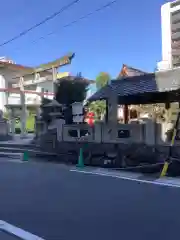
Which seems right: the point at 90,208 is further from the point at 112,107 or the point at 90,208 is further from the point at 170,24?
the point at 170,24

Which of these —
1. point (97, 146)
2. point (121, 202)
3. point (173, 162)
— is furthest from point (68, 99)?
point (121, 202)

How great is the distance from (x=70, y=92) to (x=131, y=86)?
6.21m

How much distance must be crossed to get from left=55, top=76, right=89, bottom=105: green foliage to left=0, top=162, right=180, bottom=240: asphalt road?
9.60m

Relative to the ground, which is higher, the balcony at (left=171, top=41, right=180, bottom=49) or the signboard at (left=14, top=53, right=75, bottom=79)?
the balcony at (left=171, top=41, right=180, bottom=49)

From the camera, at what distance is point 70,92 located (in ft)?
61.0

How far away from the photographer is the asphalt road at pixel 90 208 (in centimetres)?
458

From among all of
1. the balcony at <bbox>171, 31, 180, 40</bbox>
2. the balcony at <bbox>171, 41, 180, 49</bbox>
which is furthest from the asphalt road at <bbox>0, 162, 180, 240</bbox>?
the balcony at <bbox>171, 31, 180, 40</bbox>

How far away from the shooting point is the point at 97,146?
41.3 ft

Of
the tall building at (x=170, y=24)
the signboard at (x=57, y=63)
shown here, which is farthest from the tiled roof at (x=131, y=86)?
the tall building at (x=170, y=24)

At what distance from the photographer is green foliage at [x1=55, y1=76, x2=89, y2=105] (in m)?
18.3

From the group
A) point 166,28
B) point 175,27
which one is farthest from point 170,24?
point 166,28

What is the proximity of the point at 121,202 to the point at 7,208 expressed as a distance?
7.68 ft

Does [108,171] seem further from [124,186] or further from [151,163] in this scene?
[124,186]

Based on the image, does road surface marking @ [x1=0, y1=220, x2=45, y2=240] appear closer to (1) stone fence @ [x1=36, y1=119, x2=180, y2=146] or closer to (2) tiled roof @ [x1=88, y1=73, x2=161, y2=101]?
(1) stone fence @ [x1=36, y1=119, x2=180, y2=146]
